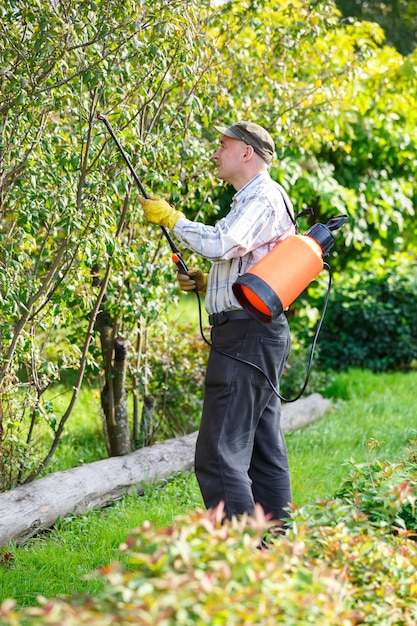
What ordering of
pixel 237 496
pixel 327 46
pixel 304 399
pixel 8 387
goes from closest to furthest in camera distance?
pixel 237 496
pixel 8 387
pixel 327 46
pixel 304 399

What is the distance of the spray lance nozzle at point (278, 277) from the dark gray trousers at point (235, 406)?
188 mm

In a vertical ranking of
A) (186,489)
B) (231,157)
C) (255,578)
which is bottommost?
(186,489)

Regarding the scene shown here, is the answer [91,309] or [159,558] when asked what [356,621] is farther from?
[91,309]

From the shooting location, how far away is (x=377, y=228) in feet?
30.3

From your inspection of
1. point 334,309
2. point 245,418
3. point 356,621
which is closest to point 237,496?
point 245,418

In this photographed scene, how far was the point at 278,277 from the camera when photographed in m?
3.18

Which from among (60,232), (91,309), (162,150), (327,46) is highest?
(327,46)

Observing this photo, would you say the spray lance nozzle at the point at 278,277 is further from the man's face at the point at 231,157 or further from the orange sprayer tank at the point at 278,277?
the man's face at the point at 231,157

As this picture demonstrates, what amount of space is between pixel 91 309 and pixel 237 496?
5.56 ft

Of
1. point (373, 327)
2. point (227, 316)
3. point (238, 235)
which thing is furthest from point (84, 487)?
point (373, 327)

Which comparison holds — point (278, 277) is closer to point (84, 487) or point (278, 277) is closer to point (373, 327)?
point (84, 487)

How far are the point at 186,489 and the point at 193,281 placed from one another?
64.1 inches

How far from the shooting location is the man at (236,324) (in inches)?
131

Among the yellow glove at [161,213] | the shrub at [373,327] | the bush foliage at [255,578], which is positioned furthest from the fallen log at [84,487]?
the shrub at [373,327]
